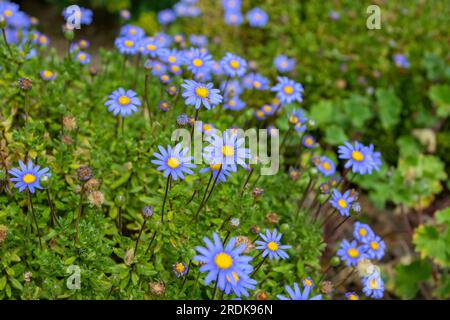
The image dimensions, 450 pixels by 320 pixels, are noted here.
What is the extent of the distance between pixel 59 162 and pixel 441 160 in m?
3.40

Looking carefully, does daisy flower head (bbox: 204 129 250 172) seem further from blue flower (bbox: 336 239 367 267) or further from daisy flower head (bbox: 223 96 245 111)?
daisy flower head (bbox: 223 96 245 111)

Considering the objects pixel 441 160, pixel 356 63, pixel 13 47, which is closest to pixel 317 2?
pixel 356 63

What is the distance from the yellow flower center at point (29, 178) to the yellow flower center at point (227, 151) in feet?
2.62

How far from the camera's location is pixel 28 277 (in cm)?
208

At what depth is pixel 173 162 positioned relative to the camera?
81.0 inches

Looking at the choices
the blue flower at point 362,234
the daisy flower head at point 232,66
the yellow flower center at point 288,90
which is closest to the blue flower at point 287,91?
the yellow flower center at point 288,90

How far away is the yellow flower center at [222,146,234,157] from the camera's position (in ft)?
6.61

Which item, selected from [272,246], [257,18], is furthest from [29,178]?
[257,18]

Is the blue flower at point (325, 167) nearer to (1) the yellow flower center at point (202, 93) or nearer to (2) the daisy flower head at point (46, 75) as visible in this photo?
(1) the yellow flower center at point (202, 93)

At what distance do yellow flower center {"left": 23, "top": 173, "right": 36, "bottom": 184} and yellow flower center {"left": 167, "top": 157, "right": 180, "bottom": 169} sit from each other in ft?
1.85

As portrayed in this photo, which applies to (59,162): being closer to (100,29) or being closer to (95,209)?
(95,209)

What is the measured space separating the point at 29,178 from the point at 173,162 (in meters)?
0.60

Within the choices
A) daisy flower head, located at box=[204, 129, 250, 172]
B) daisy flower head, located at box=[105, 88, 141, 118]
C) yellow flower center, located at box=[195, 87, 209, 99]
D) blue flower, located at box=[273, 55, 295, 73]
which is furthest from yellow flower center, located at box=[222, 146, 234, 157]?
blue flower, located at box=[273, 55, 295, 73]
